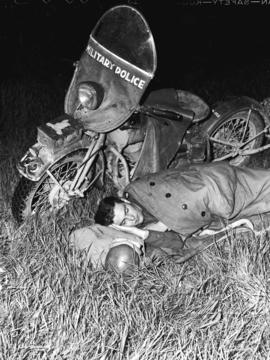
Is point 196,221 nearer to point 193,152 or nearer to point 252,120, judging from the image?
point 193,152

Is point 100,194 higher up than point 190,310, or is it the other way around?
point 190,310

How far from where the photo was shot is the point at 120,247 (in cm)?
321

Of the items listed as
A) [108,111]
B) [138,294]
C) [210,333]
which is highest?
[108,111]

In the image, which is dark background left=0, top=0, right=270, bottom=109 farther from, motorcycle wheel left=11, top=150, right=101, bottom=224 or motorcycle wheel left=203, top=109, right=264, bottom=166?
motorcycle wheel left=11, top=150, right=101, bottom=224

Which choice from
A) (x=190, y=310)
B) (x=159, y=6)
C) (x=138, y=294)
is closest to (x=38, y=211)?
(x=138, y=294)

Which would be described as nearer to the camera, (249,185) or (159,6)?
(249,185)

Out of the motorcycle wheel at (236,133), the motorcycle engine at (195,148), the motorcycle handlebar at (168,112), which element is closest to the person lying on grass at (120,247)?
the motorcycle handlebar at (168,112)

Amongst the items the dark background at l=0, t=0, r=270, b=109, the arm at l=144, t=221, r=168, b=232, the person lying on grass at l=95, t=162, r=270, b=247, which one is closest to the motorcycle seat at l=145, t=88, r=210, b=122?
the person lying on grass at l=95, t=162, r=270, b=247

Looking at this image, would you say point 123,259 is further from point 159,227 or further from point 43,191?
point 43,191

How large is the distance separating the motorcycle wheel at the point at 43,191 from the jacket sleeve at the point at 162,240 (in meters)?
0.61

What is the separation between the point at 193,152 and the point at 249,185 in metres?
0.66

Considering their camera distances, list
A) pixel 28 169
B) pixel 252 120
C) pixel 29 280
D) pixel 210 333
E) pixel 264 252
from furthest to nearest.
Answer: pixel 252 120 → pixel 28 169 → pixel 264 252 → pixel 29 280 → pixel 210 333

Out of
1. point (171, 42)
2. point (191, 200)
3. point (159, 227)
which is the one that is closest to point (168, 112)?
point (191, 200)

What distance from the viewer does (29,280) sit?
118 inches
